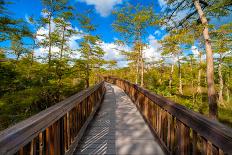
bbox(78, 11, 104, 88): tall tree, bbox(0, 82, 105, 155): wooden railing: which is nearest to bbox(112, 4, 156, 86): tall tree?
bbox(78, 11, 104, 88): tall tree

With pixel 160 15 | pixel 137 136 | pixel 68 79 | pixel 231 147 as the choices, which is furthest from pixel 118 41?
pixel 231 147

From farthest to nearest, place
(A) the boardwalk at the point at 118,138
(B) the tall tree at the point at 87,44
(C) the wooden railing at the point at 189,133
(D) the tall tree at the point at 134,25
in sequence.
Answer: (B) the tall tree at the point at 87,44
(D) the tall tree at the point at 134,25
(A) the boardwalk at the point at 118,138
(C) the wooden railing at the point at 189,133

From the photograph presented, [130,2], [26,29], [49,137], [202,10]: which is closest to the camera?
[49,137]

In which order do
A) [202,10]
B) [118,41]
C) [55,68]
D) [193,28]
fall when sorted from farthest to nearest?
[118,41], [55,68], [202,10], [193,28]

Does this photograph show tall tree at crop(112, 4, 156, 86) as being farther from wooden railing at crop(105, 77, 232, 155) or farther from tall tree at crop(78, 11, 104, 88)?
wooden railing at crop(105, 77, 232, 155)

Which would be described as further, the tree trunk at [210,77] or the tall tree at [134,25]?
the tall tree at [134,25]

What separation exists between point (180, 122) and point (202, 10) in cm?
784

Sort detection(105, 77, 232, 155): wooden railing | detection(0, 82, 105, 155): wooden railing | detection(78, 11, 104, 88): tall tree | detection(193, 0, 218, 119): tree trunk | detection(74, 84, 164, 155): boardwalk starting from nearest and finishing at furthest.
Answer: detection(0, 82, 105, 155): wooden railing
detection(105, 77, 232, 155): wooden railing
detection(74, 84, 164, 155): boardwalk
detection(193, 0, 218, 119): tree trunk
detection(78, 11, 104, 88): tall tree

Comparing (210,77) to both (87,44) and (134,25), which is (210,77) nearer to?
(134,25)

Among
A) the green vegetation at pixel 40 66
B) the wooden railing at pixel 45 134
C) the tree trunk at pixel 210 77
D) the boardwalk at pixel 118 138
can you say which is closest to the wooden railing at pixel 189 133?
the boardwalk at pixel 118 138

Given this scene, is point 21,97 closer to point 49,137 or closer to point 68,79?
point 68,79

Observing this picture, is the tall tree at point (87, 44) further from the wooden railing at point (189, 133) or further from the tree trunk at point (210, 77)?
the wooden railing at point (189, 133)

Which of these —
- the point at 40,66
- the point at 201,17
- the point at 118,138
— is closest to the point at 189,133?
the point at 118,138

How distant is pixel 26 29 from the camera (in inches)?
371
